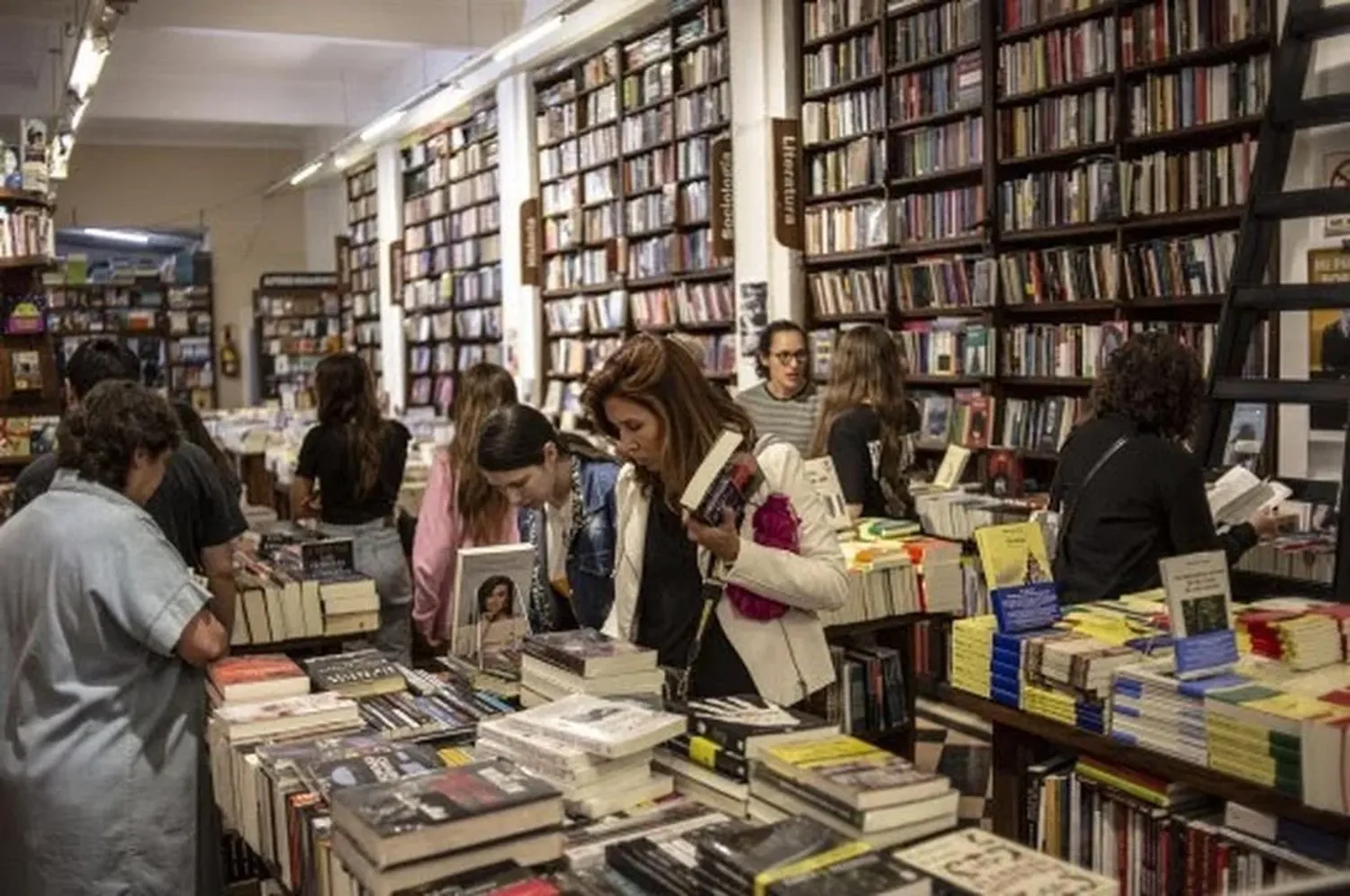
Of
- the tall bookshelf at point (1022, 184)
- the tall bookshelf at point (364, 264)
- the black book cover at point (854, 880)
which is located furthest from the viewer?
the tall bookshelf at point (364, 264)

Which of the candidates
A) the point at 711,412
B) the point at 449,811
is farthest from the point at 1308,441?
the point at 449,811

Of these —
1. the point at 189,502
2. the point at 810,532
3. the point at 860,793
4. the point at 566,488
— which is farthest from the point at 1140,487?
the point at 189,502

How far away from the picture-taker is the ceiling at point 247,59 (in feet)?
33.8

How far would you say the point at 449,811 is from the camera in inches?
68.6

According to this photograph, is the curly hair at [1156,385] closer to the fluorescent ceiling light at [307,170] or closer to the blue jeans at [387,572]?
the blue jeans at [387,572]

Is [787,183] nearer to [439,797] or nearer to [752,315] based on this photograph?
[752,315]

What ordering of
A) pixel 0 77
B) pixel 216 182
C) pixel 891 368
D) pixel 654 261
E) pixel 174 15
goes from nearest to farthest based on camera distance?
pixel 891 368 → pixel 654 261 → pixel 174 15 → pixel 0 77 → pixel 216 182

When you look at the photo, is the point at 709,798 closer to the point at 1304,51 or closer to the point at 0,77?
the point at 1304,51

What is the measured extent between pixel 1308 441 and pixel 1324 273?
0.60 metres

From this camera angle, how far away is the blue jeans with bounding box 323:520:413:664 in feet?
15.9

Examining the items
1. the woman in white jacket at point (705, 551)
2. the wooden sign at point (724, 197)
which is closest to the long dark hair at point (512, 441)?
the woman in white jacket at point (705, 551)

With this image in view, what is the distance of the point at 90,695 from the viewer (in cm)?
252

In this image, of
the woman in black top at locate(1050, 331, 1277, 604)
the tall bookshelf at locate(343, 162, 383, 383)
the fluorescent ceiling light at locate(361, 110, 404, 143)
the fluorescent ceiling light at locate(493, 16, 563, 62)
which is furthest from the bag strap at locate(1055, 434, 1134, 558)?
the tall bookshelf at locate(343, 162, 383, 383)

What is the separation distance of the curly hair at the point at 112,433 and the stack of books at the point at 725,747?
1.21m
